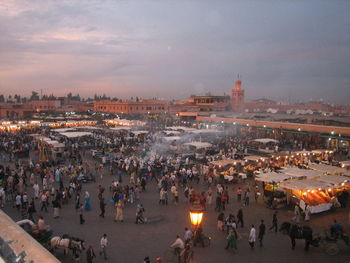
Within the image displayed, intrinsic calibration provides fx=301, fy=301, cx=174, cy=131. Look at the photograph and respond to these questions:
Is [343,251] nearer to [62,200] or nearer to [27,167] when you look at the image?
[62,200]

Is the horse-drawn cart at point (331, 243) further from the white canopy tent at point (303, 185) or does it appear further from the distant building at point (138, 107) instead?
the distant building at point (138, 107)

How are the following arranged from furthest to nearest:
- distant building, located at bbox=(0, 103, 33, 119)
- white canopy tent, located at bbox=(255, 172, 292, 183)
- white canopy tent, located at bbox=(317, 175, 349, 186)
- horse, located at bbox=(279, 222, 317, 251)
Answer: distant building, located at bbox=(0, 103, 33, 119)
white canopy tent, located at bbox=(255, 172, 292, 183)
white canopy tent, located at bbox=(317, 175, 349, 186)
horse, located at bbox=(279, 222, 317, 251)

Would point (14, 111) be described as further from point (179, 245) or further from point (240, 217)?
point (179, 245)

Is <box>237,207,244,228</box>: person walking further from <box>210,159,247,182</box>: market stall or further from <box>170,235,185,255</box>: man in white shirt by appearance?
<box>210,159,247,182</box>: market stall

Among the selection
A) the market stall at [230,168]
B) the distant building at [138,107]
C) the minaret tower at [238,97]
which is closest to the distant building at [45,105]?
the distant building at [138,107]

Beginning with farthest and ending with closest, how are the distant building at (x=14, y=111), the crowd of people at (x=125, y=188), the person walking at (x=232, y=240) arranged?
the distant building at (x=14, y=111) → the crowd of people at (x=125, y=188) → the person walking at (x=232, y=240)

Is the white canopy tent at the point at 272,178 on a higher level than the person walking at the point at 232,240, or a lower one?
higher

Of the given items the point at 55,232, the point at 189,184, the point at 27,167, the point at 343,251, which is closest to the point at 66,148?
the point at 27,167

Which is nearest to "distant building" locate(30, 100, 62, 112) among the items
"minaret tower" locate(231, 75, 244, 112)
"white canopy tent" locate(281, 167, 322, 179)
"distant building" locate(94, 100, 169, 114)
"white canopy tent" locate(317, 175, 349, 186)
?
"distant building" locate(94, 100, 169, 114)

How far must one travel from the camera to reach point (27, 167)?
Answer: 60.7 feet

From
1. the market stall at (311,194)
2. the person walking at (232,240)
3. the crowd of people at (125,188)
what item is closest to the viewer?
the person walking at (232,240)

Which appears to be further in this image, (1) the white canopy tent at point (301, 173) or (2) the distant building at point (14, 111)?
(2) the distant building at point (14, 111)

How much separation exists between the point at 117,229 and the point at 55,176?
7.53 metres

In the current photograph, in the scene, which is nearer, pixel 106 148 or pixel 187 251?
pixel 187 251
